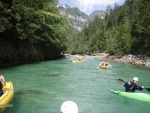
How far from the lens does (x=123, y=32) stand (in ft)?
210

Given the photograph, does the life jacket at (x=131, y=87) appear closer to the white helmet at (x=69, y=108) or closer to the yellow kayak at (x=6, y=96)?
the yellow kayak at (x=6, y=96)

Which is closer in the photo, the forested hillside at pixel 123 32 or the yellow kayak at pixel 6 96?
the yellow kayak at pixel 6 96

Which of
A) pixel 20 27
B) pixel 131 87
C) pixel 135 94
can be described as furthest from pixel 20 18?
pixel 135 94

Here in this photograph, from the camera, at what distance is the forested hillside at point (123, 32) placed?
4197cm

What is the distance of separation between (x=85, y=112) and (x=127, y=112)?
1773mm

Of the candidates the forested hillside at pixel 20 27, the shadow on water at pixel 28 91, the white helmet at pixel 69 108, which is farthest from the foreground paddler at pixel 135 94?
the forested hillside at pixel 20 27

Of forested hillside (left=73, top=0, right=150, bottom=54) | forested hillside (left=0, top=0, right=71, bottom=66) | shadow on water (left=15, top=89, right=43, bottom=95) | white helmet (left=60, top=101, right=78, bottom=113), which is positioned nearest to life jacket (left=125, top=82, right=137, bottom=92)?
shadow on water (left=15, top=89, right=43, bottom=95)

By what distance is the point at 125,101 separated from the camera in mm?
11930

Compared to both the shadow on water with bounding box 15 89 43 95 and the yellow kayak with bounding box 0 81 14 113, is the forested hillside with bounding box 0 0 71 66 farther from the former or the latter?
the yellow kayak with bounding box 0 81 14 113

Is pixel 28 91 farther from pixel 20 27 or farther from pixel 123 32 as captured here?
pixel 123 32

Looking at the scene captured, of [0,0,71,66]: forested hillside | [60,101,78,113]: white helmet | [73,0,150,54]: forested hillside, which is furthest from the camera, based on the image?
[73,0,150,54]: forested hillside

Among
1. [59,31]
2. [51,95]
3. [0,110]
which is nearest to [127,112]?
[51,95]

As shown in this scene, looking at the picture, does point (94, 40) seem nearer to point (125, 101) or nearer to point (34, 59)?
point (34, 59)

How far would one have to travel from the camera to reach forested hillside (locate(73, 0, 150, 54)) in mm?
41975
